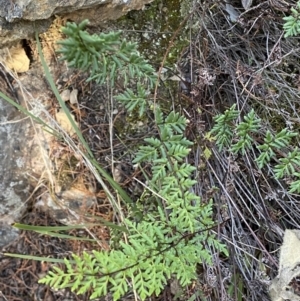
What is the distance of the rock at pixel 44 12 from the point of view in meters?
1.56

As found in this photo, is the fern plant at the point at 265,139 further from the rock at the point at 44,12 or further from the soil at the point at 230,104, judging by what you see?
the rock at the point at 44,12

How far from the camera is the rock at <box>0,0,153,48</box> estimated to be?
1.56 metres

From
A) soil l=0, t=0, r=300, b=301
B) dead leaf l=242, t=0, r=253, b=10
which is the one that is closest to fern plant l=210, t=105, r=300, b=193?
soil l=0, t=0, r=300, b=301

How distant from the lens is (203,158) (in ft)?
5.69

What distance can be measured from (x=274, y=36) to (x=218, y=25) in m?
0.21

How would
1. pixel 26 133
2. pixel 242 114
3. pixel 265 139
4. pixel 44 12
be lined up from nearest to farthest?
pixel 265 139, pixel 44 12, pixel 242 114, pixel 26 133

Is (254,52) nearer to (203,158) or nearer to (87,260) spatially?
(203,158)

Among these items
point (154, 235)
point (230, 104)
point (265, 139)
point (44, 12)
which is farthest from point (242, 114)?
point (44, 12)

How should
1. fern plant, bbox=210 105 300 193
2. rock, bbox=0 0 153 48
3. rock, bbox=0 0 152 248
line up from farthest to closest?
1. rock, bbox=0 0 152 248
2. rock, bbox=0 0 153 48
3. fern plant, bbox=210 105 300 193

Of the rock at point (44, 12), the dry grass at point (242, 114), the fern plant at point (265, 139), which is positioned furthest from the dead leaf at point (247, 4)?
the fern plant at point (265, 139)

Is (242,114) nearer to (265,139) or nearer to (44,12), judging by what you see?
(265,139)

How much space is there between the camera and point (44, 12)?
1.60 metres

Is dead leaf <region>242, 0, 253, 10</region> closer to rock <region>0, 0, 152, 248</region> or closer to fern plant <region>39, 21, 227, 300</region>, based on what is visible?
rock <region>0, 0, 152, 248</region>

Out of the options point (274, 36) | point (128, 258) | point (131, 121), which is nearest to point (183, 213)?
point (128, 258)
